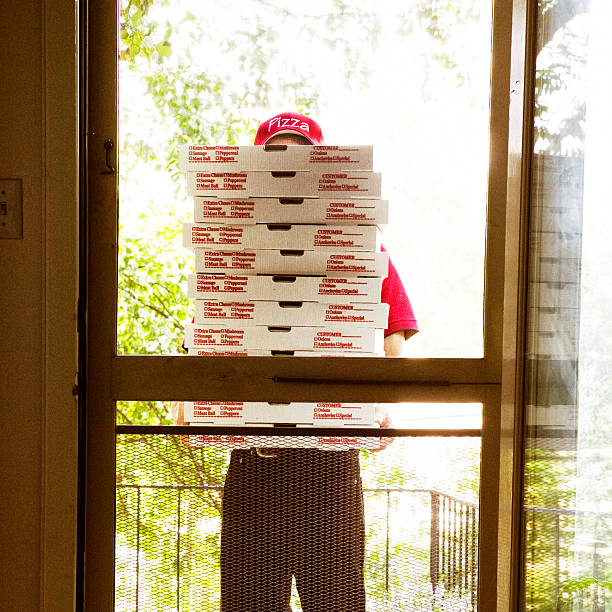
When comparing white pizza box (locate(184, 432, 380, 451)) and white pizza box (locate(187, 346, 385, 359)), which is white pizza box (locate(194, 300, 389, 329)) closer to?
white pizza box (locate(187, 346, 385, 359))

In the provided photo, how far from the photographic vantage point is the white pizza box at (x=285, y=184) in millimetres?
1604

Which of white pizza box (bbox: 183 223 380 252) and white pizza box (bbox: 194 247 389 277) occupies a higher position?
white pizza box (bbox: 183 223 380 252)

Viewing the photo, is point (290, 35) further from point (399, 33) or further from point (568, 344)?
point (568, 344)

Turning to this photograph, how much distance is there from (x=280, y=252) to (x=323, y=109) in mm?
368

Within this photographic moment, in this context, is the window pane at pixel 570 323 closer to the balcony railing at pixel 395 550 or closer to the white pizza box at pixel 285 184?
the balcony railing at pixel 395 550

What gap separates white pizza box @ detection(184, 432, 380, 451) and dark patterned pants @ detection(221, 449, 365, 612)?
16mm

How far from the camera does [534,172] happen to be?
4.94ft

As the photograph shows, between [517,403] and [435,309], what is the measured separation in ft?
0.97

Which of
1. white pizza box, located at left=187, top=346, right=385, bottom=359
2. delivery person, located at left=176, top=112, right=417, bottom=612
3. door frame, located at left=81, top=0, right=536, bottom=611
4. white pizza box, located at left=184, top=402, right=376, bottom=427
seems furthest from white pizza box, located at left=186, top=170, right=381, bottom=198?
white pizza box, located at left=184, top=402, right=376, bottom=427

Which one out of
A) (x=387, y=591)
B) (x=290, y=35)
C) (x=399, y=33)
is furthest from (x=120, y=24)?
(x=387, y=591)

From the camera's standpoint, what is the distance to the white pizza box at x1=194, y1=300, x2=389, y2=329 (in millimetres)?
1608

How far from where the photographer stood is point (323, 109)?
163cm

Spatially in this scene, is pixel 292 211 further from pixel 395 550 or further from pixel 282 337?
pixel 395 550

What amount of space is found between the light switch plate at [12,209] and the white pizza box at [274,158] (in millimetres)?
388
